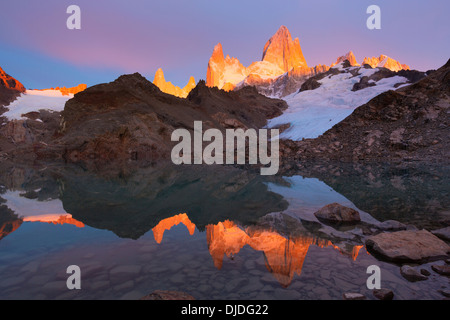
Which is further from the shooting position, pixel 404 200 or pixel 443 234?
pixel 404 200

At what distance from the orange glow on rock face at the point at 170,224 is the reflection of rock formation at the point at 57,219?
238 cm

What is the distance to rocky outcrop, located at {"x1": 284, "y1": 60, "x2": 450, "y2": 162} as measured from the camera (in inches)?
1385

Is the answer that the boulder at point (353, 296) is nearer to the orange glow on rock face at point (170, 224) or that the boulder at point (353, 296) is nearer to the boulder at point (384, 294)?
the boulder at point (384, 294)

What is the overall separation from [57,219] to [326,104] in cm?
9525

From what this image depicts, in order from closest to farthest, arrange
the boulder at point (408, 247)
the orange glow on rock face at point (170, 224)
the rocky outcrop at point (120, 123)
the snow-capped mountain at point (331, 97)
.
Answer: the boulder at point (408, 247) → the orange glow on rock face at point (170, 224) → the rocky outcrop at point (120, 123) → the snow-capped mountain at point (331, 97)

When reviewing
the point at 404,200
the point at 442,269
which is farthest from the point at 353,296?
the point at 404,200

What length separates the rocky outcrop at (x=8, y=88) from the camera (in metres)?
99.0

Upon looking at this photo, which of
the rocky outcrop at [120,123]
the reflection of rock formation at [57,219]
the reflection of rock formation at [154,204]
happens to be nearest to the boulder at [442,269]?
the reflection of rock formation at [154,204]

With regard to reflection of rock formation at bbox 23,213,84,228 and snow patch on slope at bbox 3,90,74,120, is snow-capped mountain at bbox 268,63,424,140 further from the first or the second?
snow patch on slope at bbox 3,90,74,120

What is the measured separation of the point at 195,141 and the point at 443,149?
3854 cm

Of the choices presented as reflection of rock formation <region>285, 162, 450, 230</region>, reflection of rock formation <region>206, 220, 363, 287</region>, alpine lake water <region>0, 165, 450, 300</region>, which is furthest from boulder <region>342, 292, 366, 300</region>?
reflection of rock formation <region>285, 162, 450, 230</region>

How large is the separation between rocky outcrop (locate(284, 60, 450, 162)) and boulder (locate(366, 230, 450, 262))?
109 feet

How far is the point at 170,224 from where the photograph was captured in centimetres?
831

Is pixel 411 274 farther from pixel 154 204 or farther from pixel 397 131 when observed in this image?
pixel 397 131
